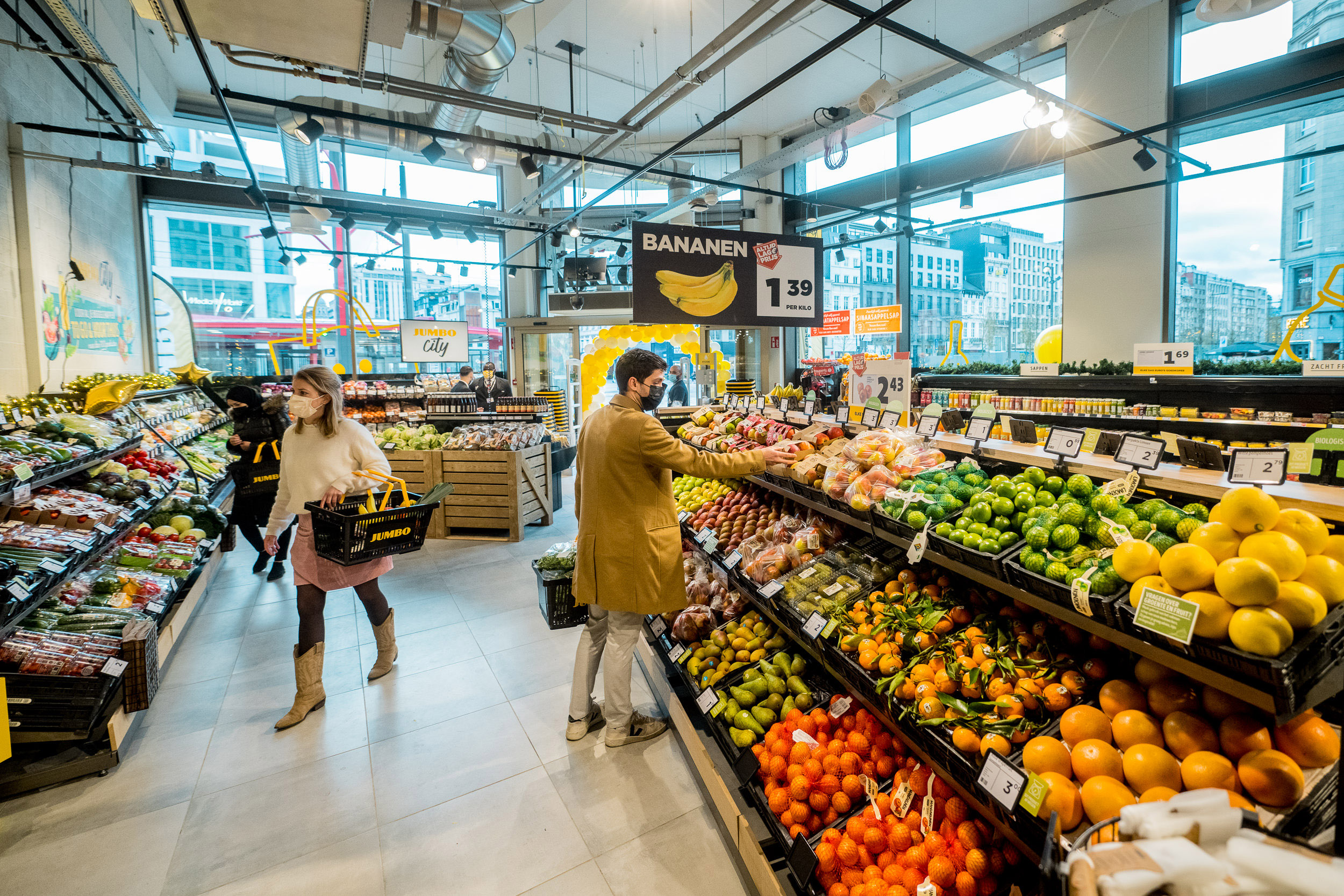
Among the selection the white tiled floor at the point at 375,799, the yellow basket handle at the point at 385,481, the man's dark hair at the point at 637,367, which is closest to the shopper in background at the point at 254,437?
the white tiled floor at the point at 375,799

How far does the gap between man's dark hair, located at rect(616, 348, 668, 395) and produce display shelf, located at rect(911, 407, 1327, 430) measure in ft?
9.08

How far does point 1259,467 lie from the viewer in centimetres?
154

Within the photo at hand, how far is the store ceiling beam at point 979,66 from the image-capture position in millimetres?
3277

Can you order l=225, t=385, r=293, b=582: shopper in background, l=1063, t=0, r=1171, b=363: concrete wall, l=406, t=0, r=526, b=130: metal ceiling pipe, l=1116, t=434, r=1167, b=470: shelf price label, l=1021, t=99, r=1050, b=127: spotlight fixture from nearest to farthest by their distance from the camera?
1. l=1116, t=434, r=1167, b=470: shelf price label
2. l=406, t=0, r=526, b=130: metal ceiling pipe
3. l=225, t=385, r=293, b=582: shopper in background
4. l=1021, t=99, r=1050, b=127: spotlight fixture
5. l=1063, t=0, r=1171, b=363: concrete wall

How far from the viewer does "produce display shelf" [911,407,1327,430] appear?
5.07 metres

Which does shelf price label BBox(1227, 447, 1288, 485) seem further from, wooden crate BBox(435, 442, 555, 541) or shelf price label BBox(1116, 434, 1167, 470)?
wooden crate BBox(435, 442, 555, 541)

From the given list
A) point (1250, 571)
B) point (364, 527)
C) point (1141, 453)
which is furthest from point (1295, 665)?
point (364, 527)

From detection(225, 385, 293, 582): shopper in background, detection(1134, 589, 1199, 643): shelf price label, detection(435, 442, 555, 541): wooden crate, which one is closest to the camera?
detection(1134, 589, 1199, 643): shelf price label

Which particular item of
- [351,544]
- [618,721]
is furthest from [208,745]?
[618,721]

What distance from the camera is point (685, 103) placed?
10.1 m

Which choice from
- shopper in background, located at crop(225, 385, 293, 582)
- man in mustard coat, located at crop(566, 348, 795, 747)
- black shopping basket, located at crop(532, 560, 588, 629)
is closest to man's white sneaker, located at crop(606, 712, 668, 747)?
man in mustard coat, located at crop(566, 348, 795, 747)

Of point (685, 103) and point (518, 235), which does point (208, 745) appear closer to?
point (685, 103)

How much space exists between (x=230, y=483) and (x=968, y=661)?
7.80m

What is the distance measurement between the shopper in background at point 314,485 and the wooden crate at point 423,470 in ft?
10.6
